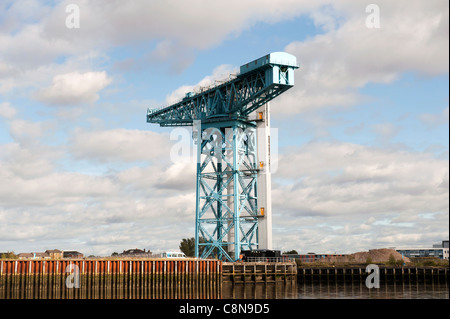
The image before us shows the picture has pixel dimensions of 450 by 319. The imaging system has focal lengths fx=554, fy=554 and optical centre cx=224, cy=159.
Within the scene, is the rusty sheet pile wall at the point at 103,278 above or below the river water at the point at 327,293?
above

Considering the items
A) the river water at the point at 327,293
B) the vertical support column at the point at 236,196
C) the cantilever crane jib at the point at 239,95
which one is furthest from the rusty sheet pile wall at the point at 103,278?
the cantilever crane jib at the point at 239,95

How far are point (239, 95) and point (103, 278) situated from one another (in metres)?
32.0

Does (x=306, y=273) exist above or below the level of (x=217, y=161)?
below

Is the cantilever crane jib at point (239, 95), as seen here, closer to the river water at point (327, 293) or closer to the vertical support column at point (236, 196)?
the vertical support column at point (236, 196)

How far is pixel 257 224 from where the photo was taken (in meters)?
79.7

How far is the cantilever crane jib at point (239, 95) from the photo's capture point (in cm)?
7138

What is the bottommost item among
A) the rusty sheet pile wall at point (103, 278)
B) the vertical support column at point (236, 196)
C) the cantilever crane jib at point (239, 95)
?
the rusty sheet pile wall at point (103, 278)

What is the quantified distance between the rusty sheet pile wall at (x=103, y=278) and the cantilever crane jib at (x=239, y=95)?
24264 millimetres

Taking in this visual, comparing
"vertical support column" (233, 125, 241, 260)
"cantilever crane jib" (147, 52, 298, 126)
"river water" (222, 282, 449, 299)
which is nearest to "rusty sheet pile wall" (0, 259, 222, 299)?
"river water" (222, 282, 449, 299)

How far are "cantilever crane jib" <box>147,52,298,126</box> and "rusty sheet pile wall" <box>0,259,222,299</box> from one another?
24.3 m

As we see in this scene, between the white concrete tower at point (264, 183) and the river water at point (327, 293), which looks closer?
the river water at point (327, 293)
